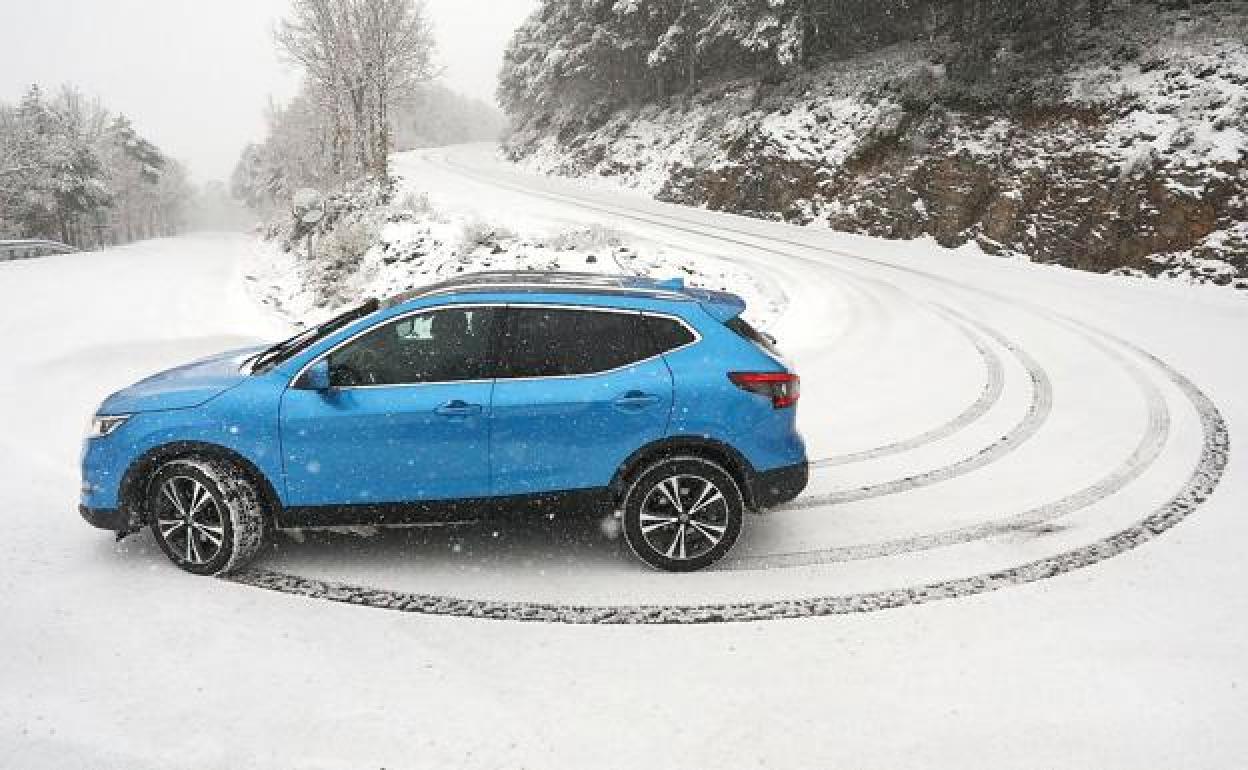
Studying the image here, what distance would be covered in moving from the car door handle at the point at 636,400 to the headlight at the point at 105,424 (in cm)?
300

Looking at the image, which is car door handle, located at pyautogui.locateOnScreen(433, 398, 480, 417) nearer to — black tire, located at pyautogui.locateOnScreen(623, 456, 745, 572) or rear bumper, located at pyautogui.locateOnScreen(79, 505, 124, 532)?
black tire, located at pyautogui.locateOnScreen(623, 456, 745, 572)

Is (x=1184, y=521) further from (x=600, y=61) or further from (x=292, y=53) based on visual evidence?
(x=292, y=53)

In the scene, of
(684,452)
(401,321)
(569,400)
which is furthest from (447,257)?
(684,452)

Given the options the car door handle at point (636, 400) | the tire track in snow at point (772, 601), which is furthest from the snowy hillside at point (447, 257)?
the car door handle at point (636, 400)

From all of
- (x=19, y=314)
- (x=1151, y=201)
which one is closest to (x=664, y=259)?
(x=1151, y=201)

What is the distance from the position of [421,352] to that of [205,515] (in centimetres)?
165

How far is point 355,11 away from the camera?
3117cm

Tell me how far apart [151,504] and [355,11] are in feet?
103

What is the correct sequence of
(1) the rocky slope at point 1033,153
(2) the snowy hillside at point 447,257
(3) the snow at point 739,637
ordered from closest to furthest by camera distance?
(3) the snow at point 739,637 → (2) the snowy hillside at point 447,257 → (1) the rocky slope at point 1033,153

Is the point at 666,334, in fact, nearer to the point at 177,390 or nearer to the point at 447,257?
the point at 177,390

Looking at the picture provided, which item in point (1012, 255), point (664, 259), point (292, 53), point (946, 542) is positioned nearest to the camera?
point (946, 542)

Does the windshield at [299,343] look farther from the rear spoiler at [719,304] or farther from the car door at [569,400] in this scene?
the rear spoiler at [719,304]

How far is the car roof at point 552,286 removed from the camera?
16.9 feet

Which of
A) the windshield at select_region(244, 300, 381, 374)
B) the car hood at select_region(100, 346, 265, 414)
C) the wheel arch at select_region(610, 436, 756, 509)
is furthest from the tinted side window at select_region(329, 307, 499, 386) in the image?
the wheel arch at select_region(610, 436, 756, 509)
